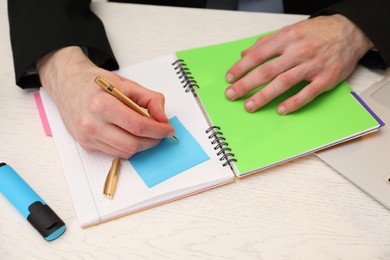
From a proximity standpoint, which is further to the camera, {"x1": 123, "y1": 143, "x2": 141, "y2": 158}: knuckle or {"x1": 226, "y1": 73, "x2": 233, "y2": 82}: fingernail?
{"x1": 226, "y1": 73, "x2": 233, "y2": 82}: fingernail

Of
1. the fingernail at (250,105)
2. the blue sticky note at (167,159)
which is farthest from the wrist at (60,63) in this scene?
the fingernail at (250,105)

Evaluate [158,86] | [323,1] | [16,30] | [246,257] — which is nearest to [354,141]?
[246,257]

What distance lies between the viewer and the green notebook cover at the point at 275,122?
84 centimetres

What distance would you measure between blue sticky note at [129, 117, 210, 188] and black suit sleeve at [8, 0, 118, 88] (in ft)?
0.91

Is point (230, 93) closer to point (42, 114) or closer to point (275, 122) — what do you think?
point (275, 122)

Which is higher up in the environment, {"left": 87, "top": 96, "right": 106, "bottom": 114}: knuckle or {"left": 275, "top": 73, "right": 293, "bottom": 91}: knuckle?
{"left": 87, "top": 96, "right": 106, "bottom": 114}: knuckle

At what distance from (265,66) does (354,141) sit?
0.26m

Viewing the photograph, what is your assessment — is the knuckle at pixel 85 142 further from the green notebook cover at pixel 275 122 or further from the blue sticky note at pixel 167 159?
the green notebook cover at pixel 275 122

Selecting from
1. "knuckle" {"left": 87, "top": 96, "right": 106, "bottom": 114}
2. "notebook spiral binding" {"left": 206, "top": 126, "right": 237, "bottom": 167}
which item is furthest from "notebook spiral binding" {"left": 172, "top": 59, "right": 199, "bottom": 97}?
"knuckle" {"left": 87, "top": 96, "right": 106, "bottom": 114}

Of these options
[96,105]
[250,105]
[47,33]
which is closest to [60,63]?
[47,33]

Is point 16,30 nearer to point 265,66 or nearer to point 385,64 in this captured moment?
point 265,66

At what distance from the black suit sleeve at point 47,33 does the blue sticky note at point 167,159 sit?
28cm

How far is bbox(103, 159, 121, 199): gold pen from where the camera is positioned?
77cm

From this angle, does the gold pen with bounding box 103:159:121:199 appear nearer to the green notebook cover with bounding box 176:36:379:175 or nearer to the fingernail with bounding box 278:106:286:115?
the green notebook cover with bounding box 176:36:379:175
